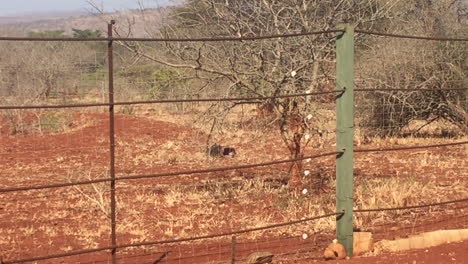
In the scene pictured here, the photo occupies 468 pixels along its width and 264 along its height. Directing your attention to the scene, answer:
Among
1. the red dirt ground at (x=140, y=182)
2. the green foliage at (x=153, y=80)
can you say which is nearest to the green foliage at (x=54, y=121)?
the red dirt ground at (x=140, y=182)

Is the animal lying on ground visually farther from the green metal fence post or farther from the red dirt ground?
the green metal fence post

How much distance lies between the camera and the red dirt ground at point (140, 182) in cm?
668

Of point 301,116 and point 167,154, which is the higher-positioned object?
point 301,116

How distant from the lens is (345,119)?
585 centimetres

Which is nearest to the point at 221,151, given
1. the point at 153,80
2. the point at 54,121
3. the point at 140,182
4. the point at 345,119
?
the point at 140,182

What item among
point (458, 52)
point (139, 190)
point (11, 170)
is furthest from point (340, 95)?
point (458, 52)

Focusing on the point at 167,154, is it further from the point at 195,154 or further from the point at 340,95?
the point at 340,95

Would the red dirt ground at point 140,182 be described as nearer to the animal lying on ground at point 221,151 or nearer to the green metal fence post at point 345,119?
the animal lying on ground at point 221,151

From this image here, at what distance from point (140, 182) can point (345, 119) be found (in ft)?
18.4

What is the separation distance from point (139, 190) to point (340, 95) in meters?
4.90

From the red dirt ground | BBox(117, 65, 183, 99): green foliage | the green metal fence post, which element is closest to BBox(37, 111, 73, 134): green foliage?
the red dirt ground

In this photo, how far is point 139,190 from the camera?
1006cm

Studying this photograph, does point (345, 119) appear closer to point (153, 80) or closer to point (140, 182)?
point (153, 80)

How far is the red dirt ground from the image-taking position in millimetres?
6680
